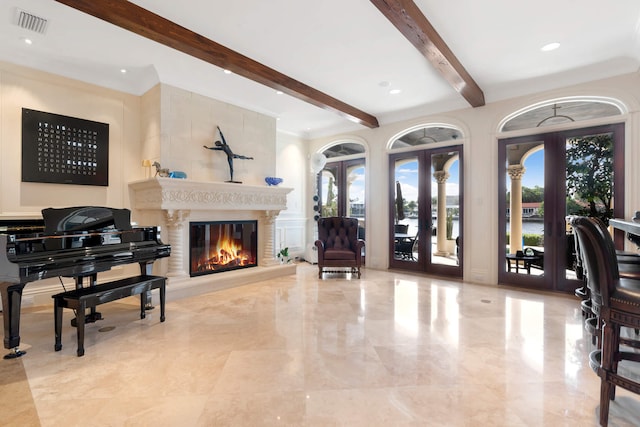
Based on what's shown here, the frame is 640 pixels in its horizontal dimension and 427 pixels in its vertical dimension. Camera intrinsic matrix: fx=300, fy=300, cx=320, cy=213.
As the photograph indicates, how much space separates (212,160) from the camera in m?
4.56

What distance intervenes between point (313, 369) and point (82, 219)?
2.48 m

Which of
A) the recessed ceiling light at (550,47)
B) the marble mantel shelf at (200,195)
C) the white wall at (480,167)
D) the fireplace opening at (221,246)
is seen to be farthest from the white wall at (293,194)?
the recessed ceiling light at (550,47)

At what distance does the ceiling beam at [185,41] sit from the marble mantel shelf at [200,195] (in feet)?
5.06

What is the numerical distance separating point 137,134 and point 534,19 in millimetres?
4997

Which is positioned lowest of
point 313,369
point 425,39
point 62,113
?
point 313,369

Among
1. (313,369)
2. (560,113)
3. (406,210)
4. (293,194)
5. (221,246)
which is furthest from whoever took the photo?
(293,194)

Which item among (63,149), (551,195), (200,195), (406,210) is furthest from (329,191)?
(63,149)

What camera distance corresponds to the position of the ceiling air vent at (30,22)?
2.77 meters

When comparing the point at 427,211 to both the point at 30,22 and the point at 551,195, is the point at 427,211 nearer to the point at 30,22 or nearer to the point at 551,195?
the point at 551,195

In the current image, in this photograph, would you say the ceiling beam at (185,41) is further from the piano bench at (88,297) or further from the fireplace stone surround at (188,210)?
the piano bench at (88,297)

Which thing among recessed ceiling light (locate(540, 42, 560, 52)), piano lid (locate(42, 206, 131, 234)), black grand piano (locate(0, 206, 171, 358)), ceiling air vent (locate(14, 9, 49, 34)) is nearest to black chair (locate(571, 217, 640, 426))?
recessed ceiling light (locate(540, 42, 560, 52))

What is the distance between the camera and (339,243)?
550 cm

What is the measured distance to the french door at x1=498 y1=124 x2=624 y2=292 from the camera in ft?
12.8

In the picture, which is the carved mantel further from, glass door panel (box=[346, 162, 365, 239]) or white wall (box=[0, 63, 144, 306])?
glass door panel (box=[346, 162, 365, 239])
